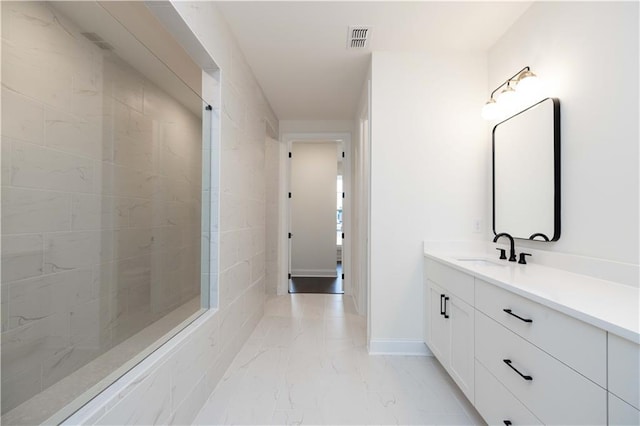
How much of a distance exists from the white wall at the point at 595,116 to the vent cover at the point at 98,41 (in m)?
2.63

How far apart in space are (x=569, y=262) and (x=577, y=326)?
90 cm

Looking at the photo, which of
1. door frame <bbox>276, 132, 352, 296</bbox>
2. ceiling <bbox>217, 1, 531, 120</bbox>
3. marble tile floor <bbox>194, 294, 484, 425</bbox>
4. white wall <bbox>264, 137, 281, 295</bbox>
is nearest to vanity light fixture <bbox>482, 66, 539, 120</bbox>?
ceiling <bbox>217, 1, 531, 120</bbox>

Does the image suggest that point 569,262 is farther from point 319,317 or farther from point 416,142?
point 319,317

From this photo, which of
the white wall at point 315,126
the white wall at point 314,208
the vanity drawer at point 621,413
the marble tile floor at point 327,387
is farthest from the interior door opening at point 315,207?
the vanity drawer at point 621,413

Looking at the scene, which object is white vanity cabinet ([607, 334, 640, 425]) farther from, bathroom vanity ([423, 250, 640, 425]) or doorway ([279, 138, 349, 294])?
doorway ([279, 138, 349, 294])

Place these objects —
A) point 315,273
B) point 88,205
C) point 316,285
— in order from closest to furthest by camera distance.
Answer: point 88,205
point 316,285
point 315,273

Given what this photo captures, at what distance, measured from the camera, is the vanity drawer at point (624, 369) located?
736 millimetres

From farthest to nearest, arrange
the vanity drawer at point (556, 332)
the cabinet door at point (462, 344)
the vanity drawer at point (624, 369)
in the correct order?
1. the cabinet door at point (462, 344)
2. the vanity drawer at point (556, 332)
3. the vanity drawer at point (624, 369)

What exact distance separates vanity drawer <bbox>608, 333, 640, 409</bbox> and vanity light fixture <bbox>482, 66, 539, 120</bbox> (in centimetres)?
171

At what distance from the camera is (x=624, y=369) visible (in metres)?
0.77

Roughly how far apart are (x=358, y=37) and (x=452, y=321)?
2202 mm

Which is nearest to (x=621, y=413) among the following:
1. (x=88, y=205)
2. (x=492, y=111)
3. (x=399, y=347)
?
(x=399, y=347)

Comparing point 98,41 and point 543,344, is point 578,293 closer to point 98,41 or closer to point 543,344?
point 543,344

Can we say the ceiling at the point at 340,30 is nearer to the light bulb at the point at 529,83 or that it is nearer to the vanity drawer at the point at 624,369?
the light bulb at the point at 529,83
